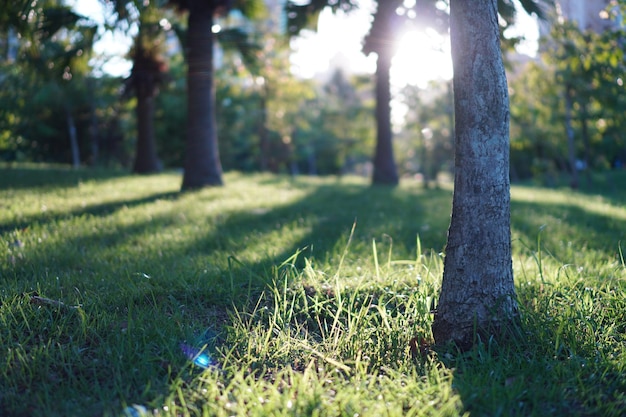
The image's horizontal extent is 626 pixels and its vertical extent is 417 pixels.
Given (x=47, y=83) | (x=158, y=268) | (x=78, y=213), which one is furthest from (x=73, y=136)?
(x=158, y=268)

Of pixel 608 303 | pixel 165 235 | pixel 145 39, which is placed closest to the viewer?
pixel 608 303

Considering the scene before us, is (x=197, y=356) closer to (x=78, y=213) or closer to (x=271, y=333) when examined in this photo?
(x=271, y=333)

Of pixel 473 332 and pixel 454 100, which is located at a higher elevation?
pixel 454 100

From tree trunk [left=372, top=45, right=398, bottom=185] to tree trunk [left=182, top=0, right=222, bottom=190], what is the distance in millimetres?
5110

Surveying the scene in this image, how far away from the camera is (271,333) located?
327 centimetres

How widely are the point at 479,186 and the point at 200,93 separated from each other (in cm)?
874

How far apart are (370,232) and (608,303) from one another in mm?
3060

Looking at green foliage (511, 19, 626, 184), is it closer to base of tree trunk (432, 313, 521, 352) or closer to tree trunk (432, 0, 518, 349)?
tree trunk (432, 0, 518, 349)

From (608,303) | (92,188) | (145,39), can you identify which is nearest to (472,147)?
(608,303)

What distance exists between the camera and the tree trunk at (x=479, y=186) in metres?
3.18

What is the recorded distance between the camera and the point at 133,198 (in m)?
9.01

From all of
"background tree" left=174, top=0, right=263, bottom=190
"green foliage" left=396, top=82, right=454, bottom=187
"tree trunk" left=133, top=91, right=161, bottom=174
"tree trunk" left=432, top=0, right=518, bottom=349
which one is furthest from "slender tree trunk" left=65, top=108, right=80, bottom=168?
"tree trunk" left=432, top=0, right=518, bottom=349

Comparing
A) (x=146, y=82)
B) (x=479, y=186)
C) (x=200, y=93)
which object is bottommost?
(x=479, y=186)

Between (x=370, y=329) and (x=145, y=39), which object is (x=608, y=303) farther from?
(x=145, y=39)
